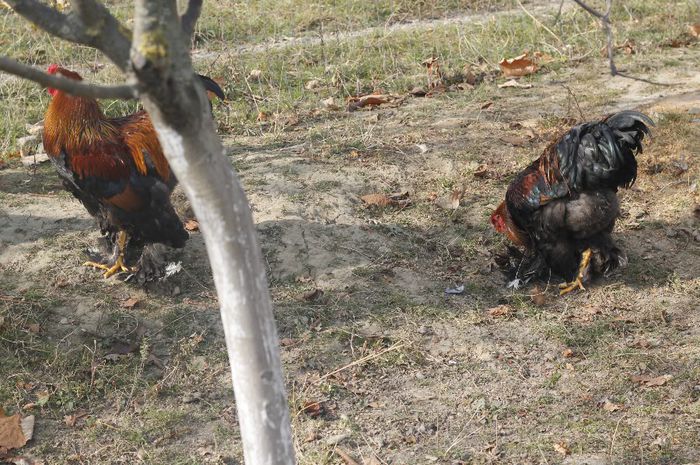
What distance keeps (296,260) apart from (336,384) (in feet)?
4.50

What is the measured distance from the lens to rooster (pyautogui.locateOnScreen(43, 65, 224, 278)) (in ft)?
17.4

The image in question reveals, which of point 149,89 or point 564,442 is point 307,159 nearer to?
point 564,442

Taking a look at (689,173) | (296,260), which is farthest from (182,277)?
(689,173)

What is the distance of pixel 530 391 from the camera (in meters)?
4.54

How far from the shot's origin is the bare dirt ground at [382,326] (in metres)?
4.20

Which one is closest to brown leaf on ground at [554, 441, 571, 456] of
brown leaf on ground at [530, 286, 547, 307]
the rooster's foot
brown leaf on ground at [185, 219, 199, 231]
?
brown leaf on ground at [530, 286, 547, 307]

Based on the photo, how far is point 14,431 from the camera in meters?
4.21

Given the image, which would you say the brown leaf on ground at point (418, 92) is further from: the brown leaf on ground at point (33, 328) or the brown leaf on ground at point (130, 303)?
the brown leaf on ground at point (33, 328)

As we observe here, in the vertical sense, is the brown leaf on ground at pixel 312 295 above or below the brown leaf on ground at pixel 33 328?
below

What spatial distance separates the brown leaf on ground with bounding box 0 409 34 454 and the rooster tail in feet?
12.0

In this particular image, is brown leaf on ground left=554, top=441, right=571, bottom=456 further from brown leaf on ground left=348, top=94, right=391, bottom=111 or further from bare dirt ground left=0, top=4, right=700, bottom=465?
brown leaf on ground left=348, top=94, right=391, bottom=111

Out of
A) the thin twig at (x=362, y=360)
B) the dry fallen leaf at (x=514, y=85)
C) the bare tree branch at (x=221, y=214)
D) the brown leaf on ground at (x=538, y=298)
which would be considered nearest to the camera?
the bare tree branch at (x=221, y=214)

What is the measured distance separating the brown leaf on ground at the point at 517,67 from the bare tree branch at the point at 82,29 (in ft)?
23.3

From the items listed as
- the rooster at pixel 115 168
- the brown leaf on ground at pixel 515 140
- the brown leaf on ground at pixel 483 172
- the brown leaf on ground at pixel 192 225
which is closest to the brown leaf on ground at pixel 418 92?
the brown leaf on ground at pixel 515 140
